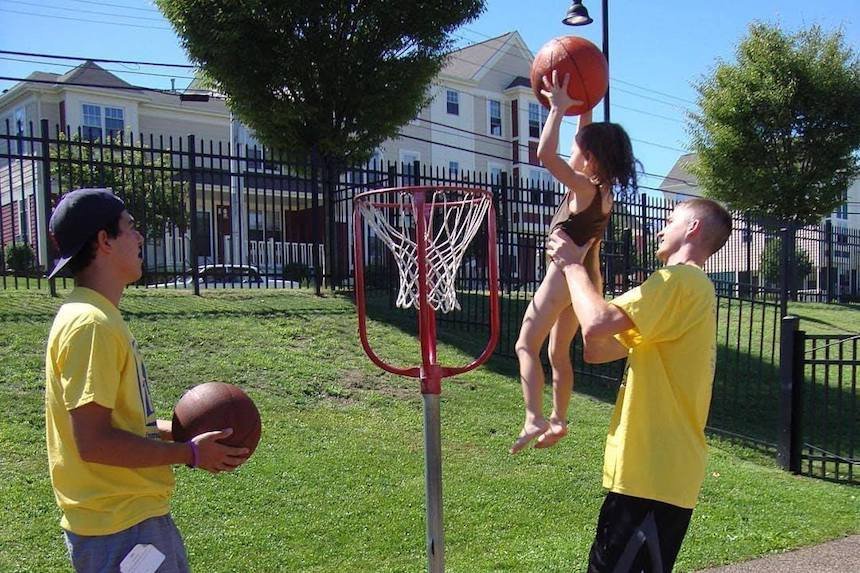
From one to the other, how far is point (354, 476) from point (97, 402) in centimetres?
406

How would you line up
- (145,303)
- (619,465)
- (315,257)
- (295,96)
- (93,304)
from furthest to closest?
1. (295,96)
2. (315,257)
3. (145,303)
4. (619,465)
5. (93,304)

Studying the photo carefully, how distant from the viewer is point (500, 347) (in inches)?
443

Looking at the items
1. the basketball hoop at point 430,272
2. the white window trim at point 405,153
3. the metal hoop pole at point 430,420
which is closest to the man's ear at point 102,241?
the basketball hoop at point 430,272

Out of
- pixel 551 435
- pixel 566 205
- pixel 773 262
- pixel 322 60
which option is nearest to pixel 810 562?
pixel 551 435

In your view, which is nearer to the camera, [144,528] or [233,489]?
[144,528]

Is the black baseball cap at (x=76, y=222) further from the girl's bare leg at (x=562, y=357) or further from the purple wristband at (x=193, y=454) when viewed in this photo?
the girl's bare leg at (x=562, y=357)

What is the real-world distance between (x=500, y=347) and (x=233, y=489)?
19.5 ft

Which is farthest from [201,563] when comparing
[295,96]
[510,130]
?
[510,130]

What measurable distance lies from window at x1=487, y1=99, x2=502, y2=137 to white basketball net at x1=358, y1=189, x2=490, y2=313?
37375mm

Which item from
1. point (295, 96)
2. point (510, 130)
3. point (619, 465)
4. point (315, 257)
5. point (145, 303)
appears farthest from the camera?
point (510, 130)

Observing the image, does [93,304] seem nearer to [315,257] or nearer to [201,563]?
[201,563]

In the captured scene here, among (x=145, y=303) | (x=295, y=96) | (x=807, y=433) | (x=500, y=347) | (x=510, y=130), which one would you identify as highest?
(x=510, y=130)

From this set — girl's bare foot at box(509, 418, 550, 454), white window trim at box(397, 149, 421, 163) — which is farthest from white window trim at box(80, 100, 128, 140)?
girl's bare foot at box(509, 418, 550, 454)

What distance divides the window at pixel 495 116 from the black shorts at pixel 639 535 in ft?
129
